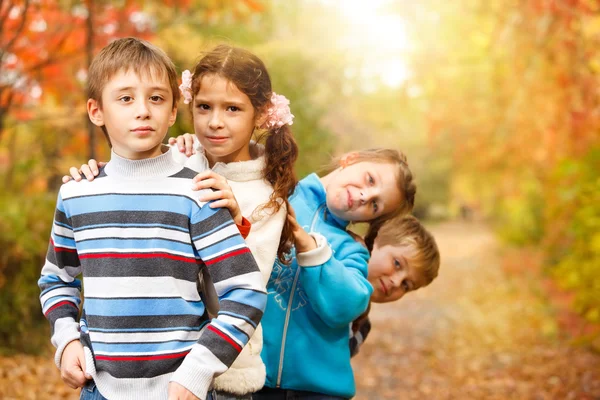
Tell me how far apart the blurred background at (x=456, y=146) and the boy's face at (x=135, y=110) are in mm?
457

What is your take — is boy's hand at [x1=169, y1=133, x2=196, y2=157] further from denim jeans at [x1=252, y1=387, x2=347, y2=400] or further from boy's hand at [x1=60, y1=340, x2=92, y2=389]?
denim jeans at [x1=252, y1=387, x2=347, y2=400]

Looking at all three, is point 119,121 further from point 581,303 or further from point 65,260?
point 581,303

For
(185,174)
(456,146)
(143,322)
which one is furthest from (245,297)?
(456,146)

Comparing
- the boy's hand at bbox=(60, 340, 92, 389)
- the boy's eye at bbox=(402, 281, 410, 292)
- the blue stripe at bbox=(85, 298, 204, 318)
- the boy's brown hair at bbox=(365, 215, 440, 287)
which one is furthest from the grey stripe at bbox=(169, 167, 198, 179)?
the boy's eye at bbox=(402, 281, 410, 292)

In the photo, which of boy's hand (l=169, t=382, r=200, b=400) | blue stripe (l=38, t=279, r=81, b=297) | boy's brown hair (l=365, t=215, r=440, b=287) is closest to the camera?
boy's hand (l=169, t=382, r=200, b=400)

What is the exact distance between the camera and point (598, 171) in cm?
697

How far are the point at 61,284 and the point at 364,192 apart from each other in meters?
1.09

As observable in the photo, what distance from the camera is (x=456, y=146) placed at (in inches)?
639

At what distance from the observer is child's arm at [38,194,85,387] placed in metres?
1.91

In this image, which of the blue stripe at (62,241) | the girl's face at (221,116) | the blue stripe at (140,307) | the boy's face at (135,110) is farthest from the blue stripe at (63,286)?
the girl's face at (221,116)

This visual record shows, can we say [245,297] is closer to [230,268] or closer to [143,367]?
[230,268]

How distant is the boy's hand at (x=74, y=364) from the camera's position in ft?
6.21

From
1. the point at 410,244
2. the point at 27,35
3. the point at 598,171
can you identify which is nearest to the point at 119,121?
the point at 410,244

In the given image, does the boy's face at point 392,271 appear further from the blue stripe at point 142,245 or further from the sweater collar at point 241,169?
the blue stripe at point 142,245
